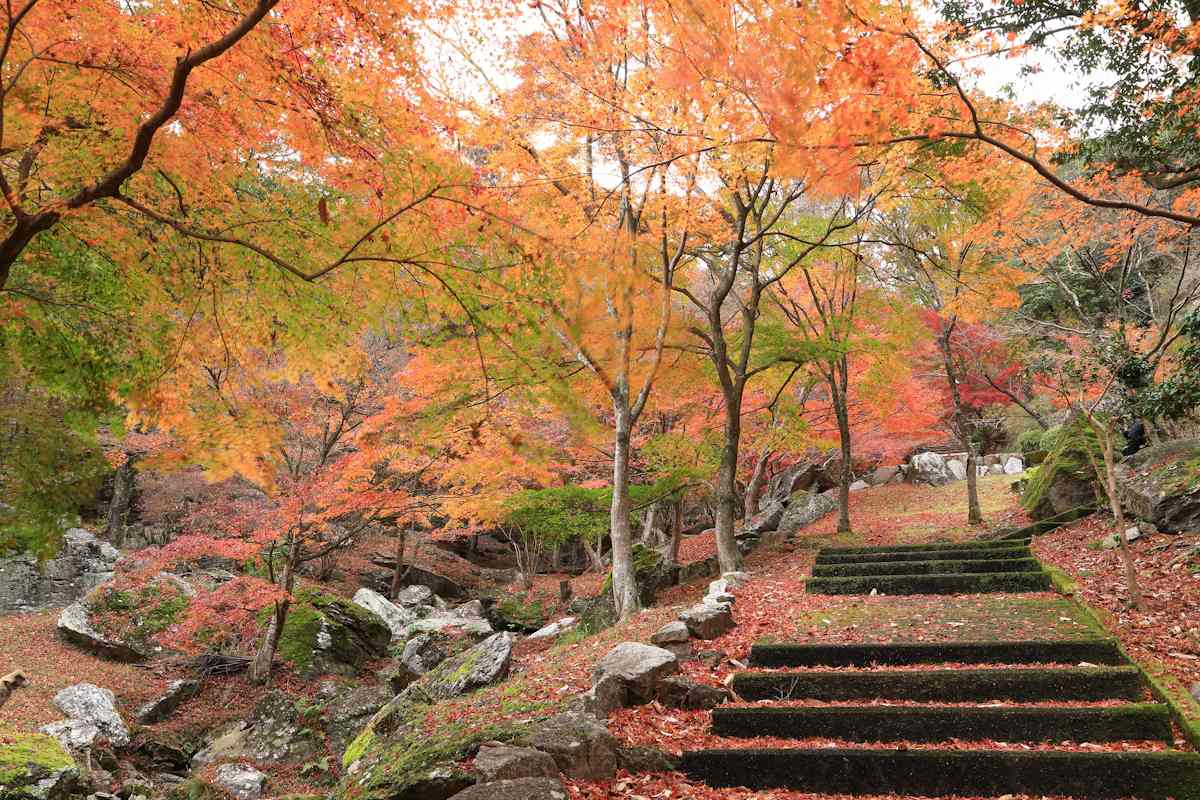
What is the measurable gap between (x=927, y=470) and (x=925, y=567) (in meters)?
16.7

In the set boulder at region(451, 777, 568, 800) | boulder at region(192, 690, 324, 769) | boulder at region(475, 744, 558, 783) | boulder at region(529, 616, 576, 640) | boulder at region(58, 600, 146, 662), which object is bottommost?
boulder at region(192, 690, 324, 769)

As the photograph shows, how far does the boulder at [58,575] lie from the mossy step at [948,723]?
15046 mm

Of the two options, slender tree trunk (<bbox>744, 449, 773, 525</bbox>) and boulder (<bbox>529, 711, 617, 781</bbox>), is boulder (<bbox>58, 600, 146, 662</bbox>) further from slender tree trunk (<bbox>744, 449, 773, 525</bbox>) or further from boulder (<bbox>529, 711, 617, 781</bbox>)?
slender tree trunk (<bbox>744, 449, 773, 525</bbox>)

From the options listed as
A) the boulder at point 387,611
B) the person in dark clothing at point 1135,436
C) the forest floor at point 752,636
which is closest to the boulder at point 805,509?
the forest floor at point 752,636

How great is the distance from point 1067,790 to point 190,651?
11.8 metres

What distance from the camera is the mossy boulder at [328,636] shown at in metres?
11.3

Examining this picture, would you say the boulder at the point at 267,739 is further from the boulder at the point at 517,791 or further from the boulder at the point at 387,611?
the boulder at the point at 517,791

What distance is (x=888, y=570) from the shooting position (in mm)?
8492

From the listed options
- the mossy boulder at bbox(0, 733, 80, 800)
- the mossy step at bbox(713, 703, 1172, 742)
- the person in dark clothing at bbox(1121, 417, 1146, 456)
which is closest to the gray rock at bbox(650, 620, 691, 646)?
the mossy step at bbox(713, 703, 1172, 742)

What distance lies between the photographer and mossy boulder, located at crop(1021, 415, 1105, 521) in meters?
10.4

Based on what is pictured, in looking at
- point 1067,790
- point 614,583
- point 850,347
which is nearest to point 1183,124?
point 850,347

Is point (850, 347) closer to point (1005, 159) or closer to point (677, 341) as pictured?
point (677, 341)

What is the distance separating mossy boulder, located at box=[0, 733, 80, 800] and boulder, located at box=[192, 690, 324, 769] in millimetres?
2050

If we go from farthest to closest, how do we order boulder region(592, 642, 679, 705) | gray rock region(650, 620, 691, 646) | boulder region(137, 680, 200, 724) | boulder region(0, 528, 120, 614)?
1. boulder region(0, 528, 120, 614)
2. boulder region(137, 680, 200, 724)
3. gray rock region(650, 620, 691, 646)
4. boulder region(592, 642, 679, 705)
